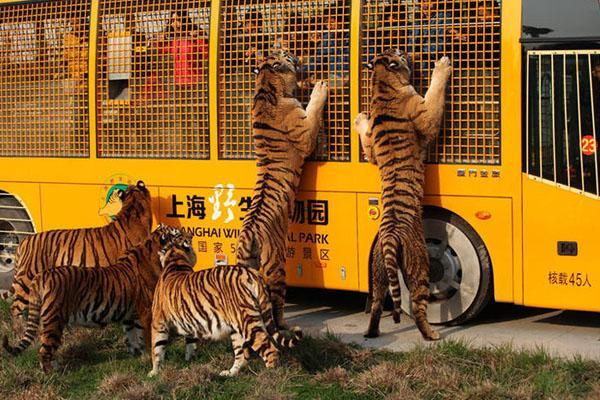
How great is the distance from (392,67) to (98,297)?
2.85 metres

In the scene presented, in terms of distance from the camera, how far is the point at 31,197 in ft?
33.4

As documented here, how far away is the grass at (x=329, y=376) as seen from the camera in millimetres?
6363

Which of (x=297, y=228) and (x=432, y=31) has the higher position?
(x=432, y=31)

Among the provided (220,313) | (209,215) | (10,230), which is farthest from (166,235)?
(10,230)

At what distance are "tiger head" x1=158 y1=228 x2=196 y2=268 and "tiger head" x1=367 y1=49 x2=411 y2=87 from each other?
6.50 feet

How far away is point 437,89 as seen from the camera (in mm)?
7996

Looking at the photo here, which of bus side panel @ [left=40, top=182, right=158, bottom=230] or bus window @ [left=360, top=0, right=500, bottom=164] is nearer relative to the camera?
bus window @ [left=360, top=0, right=500, bottom=164]

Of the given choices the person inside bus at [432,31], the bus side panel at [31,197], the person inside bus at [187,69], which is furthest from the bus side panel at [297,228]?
the bus side panel at [31,197]

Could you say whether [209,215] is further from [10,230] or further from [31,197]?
[10,230]

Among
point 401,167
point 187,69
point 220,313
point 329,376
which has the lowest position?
point 329,376

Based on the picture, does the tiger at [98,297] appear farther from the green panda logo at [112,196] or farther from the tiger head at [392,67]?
the tiger head at [392,67]

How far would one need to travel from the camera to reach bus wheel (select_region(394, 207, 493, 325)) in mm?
8227

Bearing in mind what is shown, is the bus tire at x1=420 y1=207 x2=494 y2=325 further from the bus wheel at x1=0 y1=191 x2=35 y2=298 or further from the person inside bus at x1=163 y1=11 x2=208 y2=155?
the bus wheel at x1=0 y1=191 x2=35 y2=298

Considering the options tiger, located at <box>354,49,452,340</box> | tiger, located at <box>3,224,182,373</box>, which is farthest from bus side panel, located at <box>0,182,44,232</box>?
tiger, located at <box>354,49,452,340</box>
